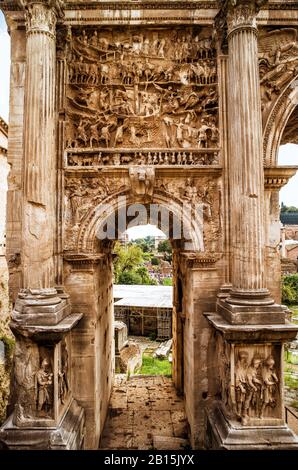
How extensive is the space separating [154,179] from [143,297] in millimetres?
17115

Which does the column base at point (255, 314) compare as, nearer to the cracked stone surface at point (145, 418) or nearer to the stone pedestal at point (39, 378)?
the stone pedestal at point (39, 378)

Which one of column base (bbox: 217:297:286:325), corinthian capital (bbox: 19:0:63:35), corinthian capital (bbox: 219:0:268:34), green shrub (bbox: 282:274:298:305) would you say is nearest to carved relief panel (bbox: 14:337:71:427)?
column base (bbox: 217:297:286:325)

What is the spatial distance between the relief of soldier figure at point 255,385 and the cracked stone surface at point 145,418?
2.23m

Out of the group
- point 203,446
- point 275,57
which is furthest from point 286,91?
point 203,446

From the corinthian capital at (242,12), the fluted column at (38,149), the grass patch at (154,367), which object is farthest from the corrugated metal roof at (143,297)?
the corinthian capital at (242,12)

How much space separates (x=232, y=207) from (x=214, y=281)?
1542 mm

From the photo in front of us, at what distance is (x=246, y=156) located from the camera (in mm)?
5730

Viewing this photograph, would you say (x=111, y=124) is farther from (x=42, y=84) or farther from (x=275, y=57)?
(x=275, y=57)

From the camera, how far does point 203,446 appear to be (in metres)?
6.20

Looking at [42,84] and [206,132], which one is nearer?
[42,84]

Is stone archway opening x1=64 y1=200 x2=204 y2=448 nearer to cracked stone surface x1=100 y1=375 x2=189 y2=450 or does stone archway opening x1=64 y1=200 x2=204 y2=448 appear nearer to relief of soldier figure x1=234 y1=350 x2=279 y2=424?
cracked stone surface x1=100 y1=375 x2=189 y2=450

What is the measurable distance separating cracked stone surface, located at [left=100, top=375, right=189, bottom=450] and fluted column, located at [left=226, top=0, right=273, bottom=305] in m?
3.70

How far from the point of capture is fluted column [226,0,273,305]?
223 inches

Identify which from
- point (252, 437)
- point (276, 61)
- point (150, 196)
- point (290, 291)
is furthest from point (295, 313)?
point (150, 196)
